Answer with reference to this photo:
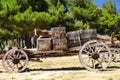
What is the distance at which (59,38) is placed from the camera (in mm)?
13898

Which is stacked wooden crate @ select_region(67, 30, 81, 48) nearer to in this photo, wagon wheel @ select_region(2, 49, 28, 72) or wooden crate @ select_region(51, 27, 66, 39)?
wooden crate @ select_region(51, 27, 66, 39)

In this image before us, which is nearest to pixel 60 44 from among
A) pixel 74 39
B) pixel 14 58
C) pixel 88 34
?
pixel 74 39

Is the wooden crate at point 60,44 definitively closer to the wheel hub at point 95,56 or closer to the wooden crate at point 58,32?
the wooden crate at point 58,32

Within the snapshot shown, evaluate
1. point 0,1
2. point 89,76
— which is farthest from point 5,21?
point 89,76

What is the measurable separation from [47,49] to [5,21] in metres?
17.7

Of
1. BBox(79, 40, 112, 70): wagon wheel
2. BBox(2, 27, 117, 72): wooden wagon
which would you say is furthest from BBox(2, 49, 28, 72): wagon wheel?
BBox(79, 40, 112, 70): wagon wheel

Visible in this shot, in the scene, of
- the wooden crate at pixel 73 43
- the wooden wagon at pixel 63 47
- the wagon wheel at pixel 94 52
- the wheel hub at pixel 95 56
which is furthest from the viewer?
the wooden crate at pixel 73 43

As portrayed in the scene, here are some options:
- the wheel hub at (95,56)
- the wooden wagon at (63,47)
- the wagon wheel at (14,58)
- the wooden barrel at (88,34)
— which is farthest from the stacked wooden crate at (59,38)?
the wagon wheel at (14,58)

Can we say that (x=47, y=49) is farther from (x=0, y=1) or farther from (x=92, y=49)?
(x=0, y=1)

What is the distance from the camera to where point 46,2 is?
3894 centimetres

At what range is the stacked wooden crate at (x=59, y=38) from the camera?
13828mm

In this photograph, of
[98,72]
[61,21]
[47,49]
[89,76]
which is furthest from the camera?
[61,21]

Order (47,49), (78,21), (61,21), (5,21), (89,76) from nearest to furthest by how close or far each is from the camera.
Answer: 1. (89,76)
2. (47,49)
3. (5,21)
4. (61,21)
5. (78,21)

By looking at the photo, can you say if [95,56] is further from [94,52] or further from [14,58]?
[14,58]
